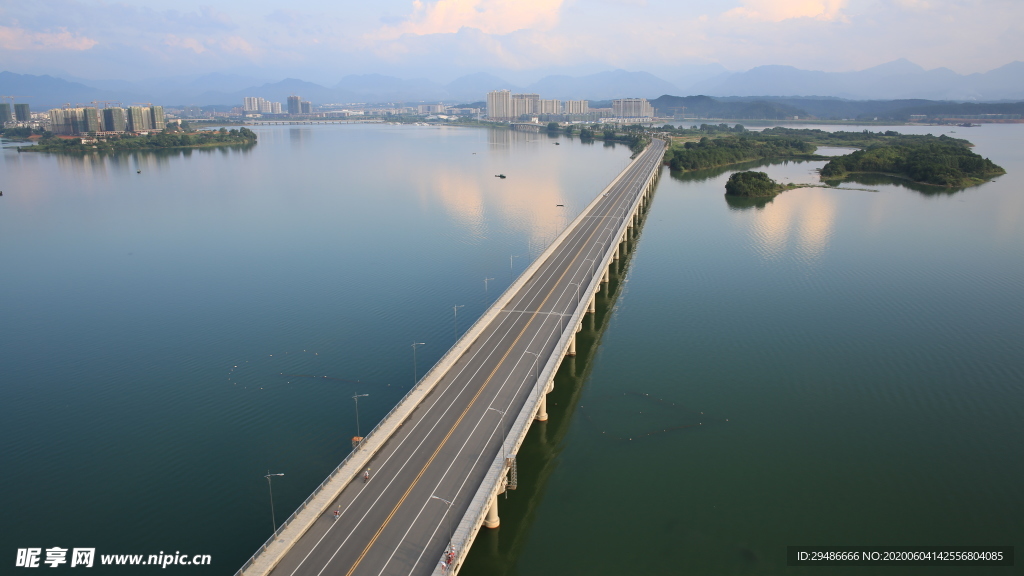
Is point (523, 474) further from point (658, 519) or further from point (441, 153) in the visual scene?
point (441, 153)

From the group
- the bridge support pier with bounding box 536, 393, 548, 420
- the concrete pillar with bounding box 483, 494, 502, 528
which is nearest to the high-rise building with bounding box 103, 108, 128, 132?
the bridge support pier with bounding box 536, 393, 548, 420

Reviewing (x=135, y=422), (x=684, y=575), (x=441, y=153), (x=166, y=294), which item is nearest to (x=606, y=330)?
(x=684, y=575)

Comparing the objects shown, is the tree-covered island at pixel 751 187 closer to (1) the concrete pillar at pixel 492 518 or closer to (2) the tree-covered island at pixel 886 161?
(2) the tree-covered island at pixel 886 161

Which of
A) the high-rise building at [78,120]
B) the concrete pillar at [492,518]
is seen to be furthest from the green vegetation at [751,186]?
the high-rise building at [78,120]

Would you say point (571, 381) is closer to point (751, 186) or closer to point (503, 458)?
point (503, 458)

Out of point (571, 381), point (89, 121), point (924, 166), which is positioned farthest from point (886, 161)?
point (89, 121)

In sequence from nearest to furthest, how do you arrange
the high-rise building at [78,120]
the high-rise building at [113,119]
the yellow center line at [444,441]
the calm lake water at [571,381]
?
the yellow center line at [444,441] → the calm lake water at [571,381] → the high-rise building at [78,120] → the high-rise building at [113,119]

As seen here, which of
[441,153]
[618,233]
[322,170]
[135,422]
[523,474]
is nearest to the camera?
[523,474]
